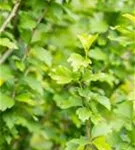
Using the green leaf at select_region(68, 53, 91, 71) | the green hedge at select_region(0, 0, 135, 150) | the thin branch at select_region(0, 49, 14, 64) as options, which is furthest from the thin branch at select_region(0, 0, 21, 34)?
the green leaf at select_region(68, 53, 91, 71)

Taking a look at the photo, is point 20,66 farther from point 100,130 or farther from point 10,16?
point 100,130

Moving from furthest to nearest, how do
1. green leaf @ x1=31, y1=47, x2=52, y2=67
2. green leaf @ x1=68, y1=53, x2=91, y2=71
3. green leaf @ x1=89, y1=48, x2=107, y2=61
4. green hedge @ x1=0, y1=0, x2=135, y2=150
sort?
green leaf @ x1=89, y1=48, x2=107, y2=61 < green leaf @ x1=31, y1=47, x2=52, y2=67 < green hedge @ x1=0, y1=0, x2=135, y2=150 < green leaf @ x1=68, y1=53, x2=91, y2=71

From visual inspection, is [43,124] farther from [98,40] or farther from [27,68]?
[98,40]

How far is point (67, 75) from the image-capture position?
72.6 inches

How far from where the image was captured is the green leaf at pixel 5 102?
81.7 inches

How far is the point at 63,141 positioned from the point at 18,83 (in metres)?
0.44

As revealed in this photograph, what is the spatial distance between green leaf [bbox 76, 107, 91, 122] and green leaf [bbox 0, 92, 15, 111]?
15.1 inches

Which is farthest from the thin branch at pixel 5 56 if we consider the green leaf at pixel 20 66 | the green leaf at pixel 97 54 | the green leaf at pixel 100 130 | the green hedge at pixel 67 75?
the green leaf at pixel 100 130

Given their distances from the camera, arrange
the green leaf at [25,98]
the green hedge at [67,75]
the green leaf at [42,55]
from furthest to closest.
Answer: the green leaf at [42,55] < the green leaf at [25,98] < the green hedge at [67,75]

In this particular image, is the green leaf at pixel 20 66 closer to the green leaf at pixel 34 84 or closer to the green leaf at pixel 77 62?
the green leaf at pixel 34 84

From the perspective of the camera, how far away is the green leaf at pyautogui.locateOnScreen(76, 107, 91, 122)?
1.81 meters

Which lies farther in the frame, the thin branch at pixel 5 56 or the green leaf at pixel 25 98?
the thin branch at pixel 5 56

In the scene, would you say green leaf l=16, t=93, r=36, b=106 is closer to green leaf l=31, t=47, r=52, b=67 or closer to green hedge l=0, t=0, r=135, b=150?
green hedge l=0, t=0, r=135, b=150

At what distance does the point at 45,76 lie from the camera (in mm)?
2652
